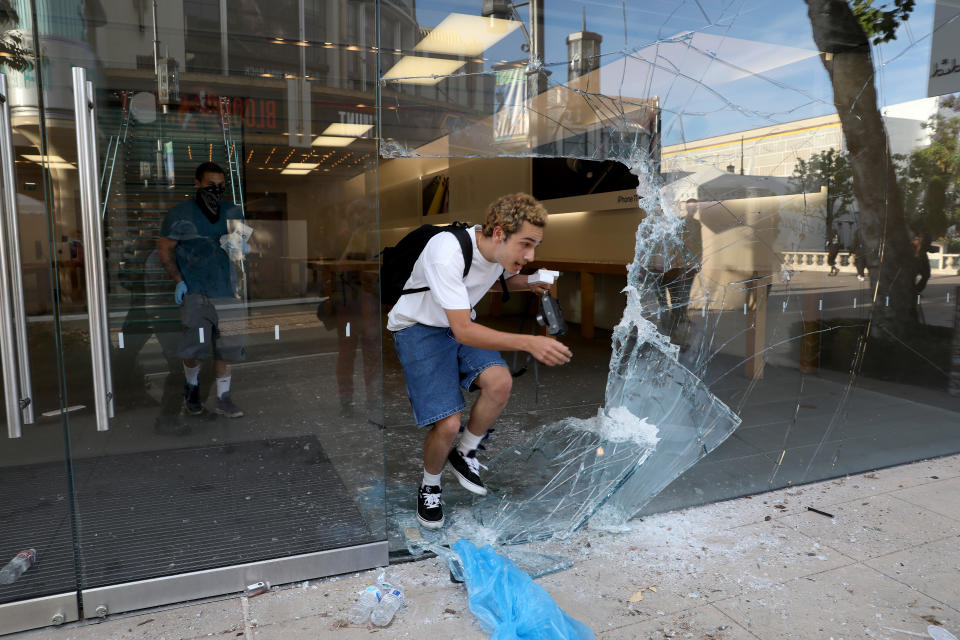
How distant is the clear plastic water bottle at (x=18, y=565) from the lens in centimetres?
205

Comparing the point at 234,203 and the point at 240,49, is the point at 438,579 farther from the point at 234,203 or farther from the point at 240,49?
the point at 240,49

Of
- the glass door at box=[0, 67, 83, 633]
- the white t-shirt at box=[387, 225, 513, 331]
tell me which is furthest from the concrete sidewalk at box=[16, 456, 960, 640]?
the white t-shirt at box=[387, 225, 513, 331]

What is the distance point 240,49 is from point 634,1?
1.76m

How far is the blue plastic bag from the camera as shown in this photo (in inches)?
73.9

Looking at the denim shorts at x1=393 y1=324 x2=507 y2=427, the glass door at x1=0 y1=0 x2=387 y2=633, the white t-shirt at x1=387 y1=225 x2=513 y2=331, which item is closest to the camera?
the glass door at x1=0 y1=0 x2=387 y2=633

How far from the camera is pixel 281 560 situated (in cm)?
222

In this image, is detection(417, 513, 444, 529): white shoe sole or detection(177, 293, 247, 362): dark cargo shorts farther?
detection(417, 513, 444, 529): white shoe sole

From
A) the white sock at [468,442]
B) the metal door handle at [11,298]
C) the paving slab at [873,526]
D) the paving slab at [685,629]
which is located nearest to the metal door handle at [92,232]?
the metal door handle at [11,298]

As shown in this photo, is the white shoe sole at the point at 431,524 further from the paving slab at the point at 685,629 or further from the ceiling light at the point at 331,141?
the ceiling light at the point at 331,141

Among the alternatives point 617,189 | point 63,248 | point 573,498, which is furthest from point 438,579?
point 617,189

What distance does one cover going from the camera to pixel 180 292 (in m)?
2.12

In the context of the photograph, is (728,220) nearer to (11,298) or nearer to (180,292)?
(180,292)

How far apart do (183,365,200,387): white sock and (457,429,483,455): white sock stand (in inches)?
44.1

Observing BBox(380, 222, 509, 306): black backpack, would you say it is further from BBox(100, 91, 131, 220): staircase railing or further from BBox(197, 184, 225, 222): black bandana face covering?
BBox(100, 91, 131, 220): staircase railing
